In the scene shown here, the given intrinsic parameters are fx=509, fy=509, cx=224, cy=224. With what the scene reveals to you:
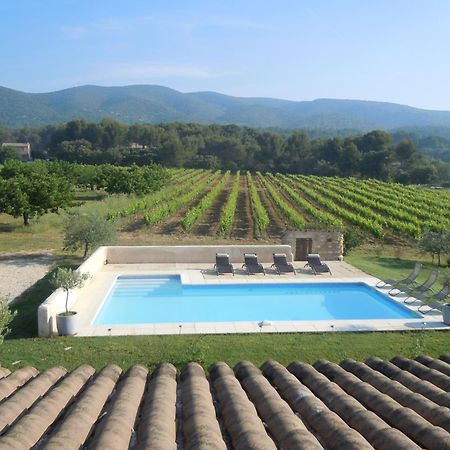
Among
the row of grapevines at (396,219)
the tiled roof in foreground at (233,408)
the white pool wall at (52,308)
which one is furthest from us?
the row of grapevines at (396,219)

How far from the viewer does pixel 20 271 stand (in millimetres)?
13648

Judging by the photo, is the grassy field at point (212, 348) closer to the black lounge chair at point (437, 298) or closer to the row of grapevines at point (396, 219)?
the black lounge chair at point (437, 298)

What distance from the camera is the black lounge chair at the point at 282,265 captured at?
13977mm

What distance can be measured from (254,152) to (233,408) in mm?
79252

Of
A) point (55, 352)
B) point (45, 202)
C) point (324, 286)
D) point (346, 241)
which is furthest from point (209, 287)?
point (45, 202)

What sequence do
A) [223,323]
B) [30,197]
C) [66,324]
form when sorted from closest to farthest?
[66,324], [223,323], [30,197]

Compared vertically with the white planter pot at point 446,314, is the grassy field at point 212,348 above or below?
below

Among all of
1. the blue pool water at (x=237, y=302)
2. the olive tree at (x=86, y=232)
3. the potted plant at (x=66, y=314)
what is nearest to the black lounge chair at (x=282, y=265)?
the blue pool water at (x=237, y=302)

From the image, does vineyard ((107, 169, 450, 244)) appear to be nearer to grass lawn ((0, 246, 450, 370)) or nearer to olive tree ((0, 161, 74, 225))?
olive tree ((0, 161, 74, 225))

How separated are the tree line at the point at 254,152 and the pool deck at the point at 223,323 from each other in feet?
190

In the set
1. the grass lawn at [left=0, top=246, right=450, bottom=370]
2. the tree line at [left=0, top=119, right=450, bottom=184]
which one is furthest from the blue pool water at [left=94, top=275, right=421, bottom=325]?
the tree line at [left=0, top=119, right=450, bottom=184]

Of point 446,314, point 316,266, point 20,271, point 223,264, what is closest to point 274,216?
point 316,266

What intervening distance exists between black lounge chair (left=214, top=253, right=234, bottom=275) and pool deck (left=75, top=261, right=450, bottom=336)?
21 centimetres

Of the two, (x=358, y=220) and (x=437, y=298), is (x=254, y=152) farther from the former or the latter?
(x=437, y=298)
